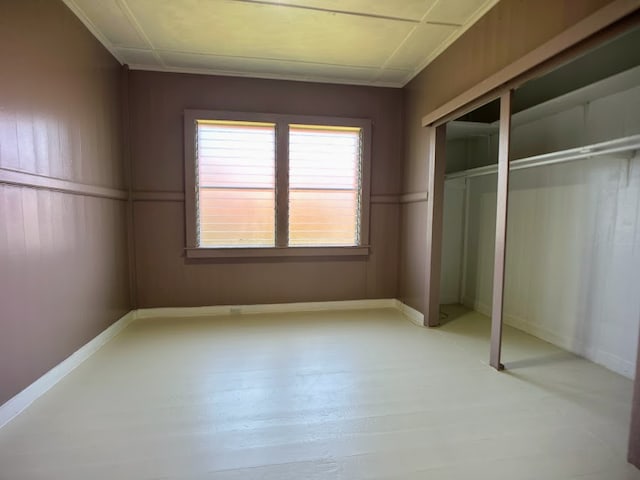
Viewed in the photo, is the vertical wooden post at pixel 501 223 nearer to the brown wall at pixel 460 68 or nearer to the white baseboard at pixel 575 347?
the brown wall at pixel 460 68

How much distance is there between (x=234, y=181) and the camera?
3.89 metres

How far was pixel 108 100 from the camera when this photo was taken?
3270 mm

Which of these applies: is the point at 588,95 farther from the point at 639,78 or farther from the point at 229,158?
the point at 229,158

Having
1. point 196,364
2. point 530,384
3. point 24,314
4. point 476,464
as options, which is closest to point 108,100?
point 24,314

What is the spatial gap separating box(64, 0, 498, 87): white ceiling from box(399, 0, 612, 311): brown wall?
0.17 meters

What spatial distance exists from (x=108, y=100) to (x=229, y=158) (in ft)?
4.14

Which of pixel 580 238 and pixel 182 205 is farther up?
pixel 182 205

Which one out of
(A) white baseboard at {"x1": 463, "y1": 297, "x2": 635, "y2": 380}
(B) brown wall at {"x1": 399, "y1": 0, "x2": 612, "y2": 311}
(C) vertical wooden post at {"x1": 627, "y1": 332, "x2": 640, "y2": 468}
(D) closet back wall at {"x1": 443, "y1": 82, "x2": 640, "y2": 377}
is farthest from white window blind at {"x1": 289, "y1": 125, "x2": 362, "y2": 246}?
(C) vertical wooden post at {"x1": 627, "y1": 332, "x2": 640, "y2": 468}

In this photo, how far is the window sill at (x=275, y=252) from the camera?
386 cm

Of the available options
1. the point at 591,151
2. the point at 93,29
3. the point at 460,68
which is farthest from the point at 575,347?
the point at 93,29

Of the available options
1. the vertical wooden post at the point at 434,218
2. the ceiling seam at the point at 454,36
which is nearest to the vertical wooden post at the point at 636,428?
the vertical wooden post at the point at 434,218

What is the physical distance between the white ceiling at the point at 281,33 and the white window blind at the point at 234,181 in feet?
2.22

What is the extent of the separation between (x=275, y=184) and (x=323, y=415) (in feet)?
8.73

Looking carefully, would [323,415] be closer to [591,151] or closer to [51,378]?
[51,378]
